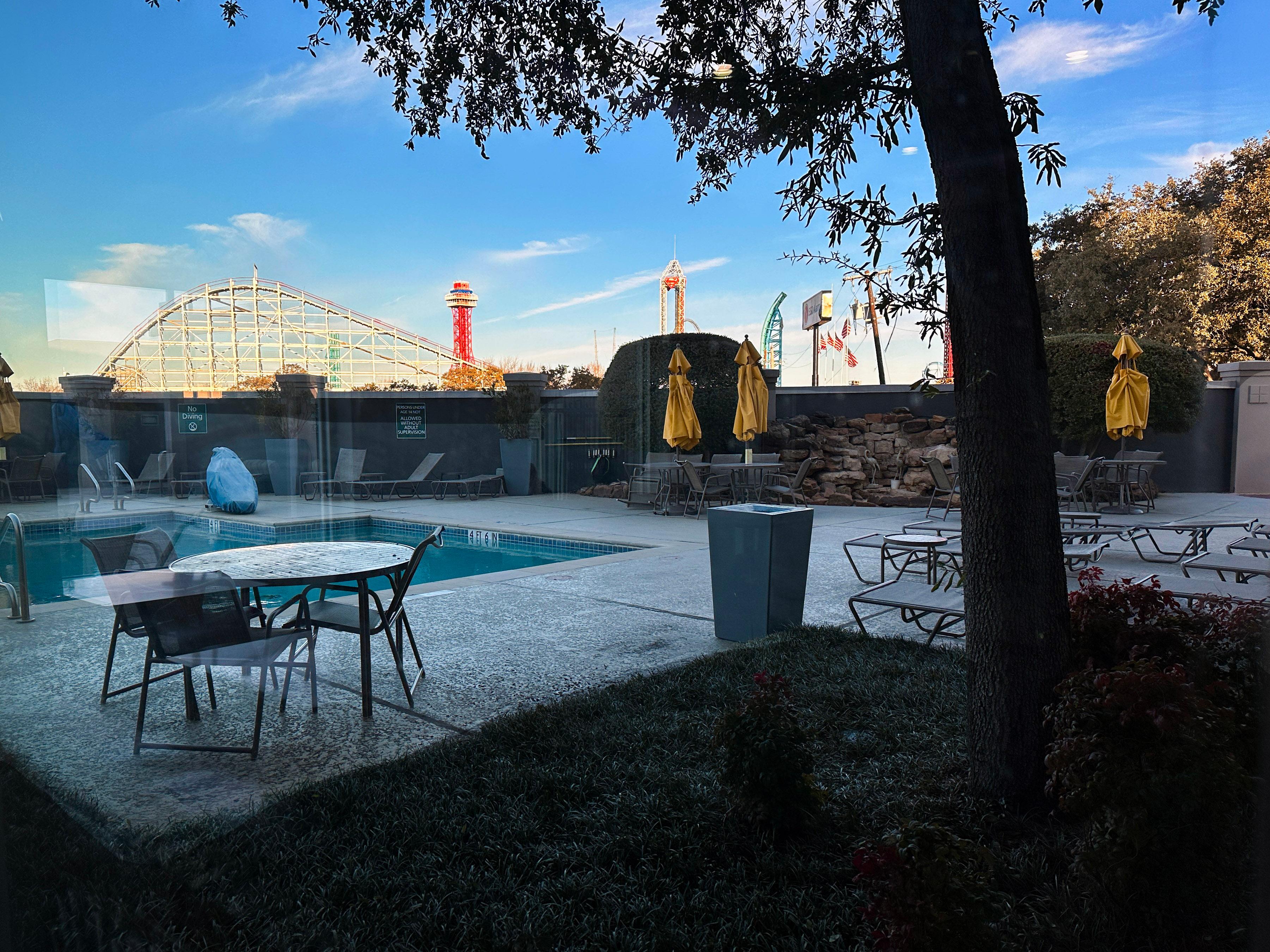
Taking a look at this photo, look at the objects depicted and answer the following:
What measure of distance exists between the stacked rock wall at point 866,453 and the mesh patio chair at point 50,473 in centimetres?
1056

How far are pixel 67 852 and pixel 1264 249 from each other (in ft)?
14.5

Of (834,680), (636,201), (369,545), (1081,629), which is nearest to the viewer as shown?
(1081,629)

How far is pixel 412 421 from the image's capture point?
522 centimetres

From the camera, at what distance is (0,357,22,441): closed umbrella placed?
212 cm

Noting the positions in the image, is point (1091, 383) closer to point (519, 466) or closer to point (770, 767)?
point (519, 466)

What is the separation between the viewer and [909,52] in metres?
2.40

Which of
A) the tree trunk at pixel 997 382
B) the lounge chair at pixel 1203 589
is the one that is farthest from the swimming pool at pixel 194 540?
the lounge chair at pixel 1203 589

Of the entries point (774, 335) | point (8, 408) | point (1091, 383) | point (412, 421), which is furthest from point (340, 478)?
point (1091, 383)

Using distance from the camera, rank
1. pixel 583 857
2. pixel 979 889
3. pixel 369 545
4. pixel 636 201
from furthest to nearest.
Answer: pixel 636 201 < pixel 369 545 < pixel 583 857 < pixel 979 889

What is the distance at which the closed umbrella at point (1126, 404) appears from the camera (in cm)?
916

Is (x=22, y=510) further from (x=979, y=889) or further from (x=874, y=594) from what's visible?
(x=874, y=594)

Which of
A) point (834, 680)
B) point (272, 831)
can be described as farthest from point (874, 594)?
point (272, 831)

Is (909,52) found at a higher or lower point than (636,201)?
lower

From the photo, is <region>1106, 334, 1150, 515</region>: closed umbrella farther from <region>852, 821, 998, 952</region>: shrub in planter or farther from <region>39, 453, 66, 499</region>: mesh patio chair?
<region>39, 453, 66, 499</region>: mesh patio chair
